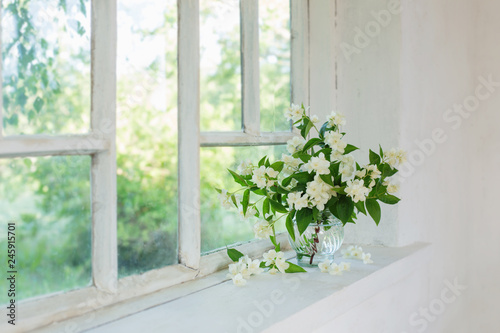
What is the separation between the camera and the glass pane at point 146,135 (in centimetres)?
119

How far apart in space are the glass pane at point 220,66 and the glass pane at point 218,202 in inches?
2.9

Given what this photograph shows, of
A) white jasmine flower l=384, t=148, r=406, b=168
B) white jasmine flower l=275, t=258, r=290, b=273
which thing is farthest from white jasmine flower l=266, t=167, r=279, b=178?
white jasmine flower l=384, t=148, r=406, b=168

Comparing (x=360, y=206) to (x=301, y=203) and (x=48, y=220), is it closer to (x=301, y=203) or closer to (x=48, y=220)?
(x=301, y=203)

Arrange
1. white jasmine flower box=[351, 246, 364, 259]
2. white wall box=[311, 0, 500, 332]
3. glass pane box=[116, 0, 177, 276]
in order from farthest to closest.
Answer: white wall box=[311, 0, 500, 332] < white jasmine flower box=[351, 246, 364, 259] < glass pane box=[116, 0, 177, 276]

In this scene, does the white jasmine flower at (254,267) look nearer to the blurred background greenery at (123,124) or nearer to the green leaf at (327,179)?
the blurred background greenery at (123,124)

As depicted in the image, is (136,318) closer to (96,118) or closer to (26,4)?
(96,118)

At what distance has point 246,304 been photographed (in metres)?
1.18

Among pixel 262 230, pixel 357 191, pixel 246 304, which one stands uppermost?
pixel 357 191

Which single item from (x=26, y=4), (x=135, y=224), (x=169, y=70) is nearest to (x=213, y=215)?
(x=135, y=224)

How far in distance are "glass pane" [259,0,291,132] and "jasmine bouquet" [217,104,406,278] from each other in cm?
19

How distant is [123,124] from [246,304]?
1.54 ft

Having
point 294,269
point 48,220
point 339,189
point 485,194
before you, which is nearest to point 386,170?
point 339,189

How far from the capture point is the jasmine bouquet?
1375mm

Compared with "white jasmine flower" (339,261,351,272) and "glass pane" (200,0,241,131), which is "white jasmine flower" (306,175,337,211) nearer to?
"white jasmine flower" (339,261,351,272)
